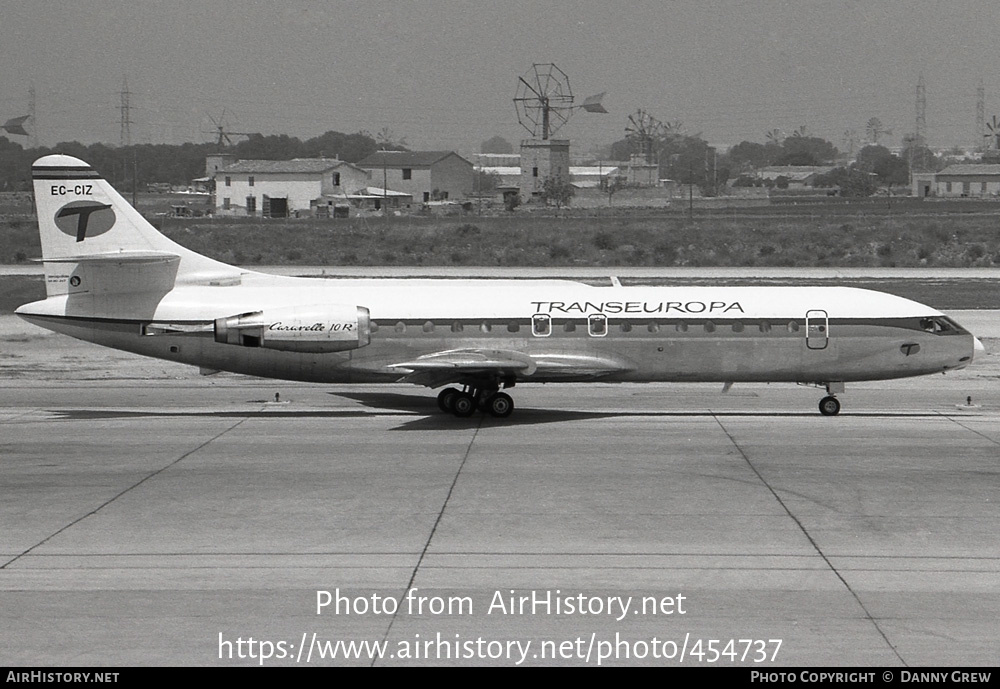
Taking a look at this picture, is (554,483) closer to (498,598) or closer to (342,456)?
(342,456)

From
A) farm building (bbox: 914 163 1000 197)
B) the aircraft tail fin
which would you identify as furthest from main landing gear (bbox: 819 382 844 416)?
farm building (bbox: 914 163 1000 197)

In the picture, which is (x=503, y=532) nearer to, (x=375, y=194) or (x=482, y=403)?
(x=482, y=403)

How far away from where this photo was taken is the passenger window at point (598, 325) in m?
27.3

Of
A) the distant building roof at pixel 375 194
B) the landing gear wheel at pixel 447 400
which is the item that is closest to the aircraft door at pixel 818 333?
the landing gear wheel at pixel 447 400

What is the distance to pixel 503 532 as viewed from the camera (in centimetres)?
1791

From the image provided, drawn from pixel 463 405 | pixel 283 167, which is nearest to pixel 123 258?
pixel 463 405

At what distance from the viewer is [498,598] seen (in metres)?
14.8

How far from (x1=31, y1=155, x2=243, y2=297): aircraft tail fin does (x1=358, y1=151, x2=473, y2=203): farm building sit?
11788 centimetres

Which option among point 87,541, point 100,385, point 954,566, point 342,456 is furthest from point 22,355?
point 954,566

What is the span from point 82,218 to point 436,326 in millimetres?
8288

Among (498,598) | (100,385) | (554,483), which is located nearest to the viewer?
(498,598)

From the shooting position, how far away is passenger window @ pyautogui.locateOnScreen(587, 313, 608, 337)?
27.3m

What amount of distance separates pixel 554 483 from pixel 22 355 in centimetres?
2407
